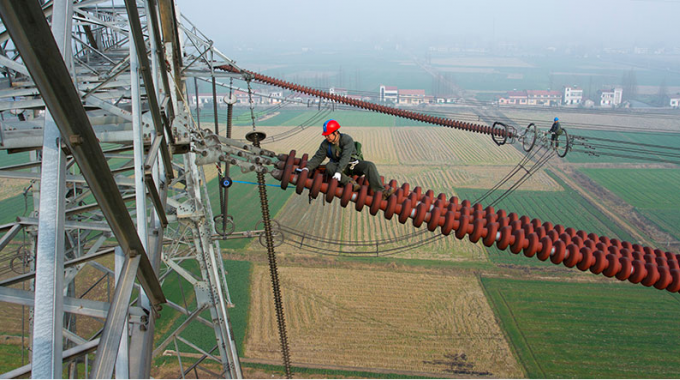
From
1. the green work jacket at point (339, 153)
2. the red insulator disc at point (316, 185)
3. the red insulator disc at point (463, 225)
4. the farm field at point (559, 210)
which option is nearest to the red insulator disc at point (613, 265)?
the red insulator disc at point (463, 225)

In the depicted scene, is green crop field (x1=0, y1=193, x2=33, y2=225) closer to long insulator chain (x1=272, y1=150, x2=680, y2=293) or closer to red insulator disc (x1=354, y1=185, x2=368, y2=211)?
long insulator chain (x1=272, y1=150, x2=680, y2=293)

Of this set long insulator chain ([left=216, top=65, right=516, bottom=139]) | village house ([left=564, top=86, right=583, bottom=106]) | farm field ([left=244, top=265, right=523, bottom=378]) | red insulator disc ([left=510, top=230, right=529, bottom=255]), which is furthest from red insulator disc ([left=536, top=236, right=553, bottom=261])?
village house ([left=564, top=86, right=583, bottom=106])

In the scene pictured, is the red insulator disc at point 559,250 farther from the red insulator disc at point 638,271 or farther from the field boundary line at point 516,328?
the field boundary line at point 516,328

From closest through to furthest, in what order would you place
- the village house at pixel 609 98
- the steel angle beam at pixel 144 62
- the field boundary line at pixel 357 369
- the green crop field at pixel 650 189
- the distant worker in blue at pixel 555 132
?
1. the steel angle beam at pixel 144 62
2. the distant worker in blue at pixel 555 132
3. the field boundary line at pixel 357 369
4. the green crop field at pixel 650 189
5. the village house at pixel 609 98

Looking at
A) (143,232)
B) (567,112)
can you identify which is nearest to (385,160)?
(143,232)

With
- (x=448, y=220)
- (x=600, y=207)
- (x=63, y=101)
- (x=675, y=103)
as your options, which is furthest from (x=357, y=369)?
(x=675, y=103)

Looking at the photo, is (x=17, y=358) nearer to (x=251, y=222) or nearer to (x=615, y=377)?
(x=251, y=222)
